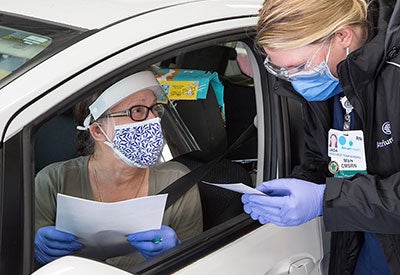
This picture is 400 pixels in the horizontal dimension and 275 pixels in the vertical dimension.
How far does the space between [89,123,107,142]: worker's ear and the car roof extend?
1.11ft

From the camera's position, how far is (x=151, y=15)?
1763mm

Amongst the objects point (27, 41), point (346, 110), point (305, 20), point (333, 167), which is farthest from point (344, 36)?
point (27, 41)

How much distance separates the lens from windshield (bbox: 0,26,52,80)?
1.60 meters

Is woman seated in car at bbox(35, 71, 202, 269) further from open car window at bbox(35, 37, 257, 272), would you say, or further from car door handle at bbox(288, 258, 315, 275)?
car door handle at bbox(288, 258, 315, 275)

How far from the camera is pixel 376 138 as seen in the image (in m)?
1.88

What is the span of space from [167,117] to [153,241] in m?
0.42

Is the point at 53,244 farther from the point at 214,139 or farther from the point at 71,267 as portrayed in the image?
the point at 214,139

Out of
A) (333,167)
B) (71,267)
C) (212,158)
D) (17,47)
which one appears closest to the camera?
(71,267)

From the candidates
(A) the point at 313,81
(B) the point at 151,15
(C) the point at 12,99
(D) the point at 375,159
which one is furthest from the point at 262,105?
(C) the point at 12,99

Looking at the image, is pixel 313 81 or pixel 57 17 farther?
pixel 313 81

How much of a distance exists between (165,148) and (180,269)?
428mm

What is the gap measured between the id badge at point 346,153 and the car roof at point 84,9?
59 cm

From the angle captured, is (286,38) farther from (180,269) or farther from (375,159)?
(180,269)

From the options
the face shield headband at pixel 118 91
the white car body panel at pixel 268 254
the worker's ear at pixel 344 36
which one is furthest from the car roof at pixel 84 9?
the white car body panel at pixel 268 254
